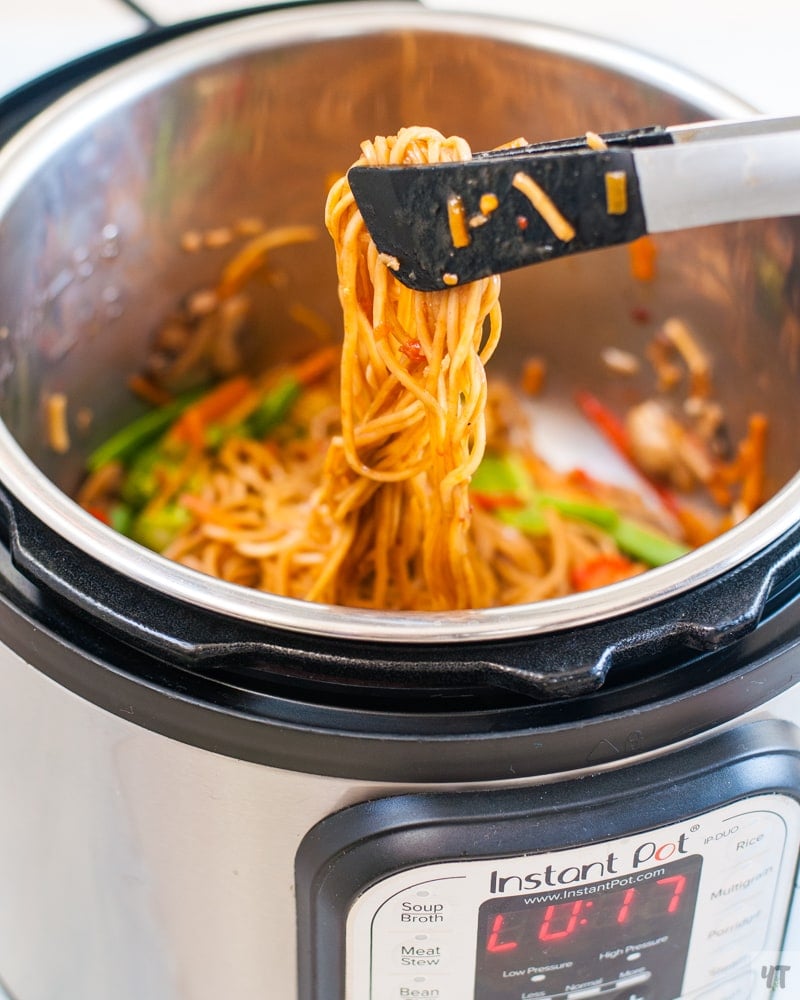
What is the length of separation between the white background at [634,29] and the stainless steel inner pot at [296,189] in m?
0.12

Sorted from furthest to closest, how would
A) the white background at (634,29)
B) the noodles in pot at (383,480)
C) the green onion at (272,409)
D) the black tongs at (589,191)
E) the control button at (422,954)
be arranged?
the green onion at (272,409)
the white background at (634,29)
the noodles in pot at (383,480)
the control button at (422,954)
the black tongs at (589,191)

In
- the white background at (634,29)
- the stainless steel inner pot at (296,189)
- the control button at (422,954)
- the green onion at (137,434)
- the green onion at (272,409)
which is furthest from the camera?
the green onion at (272,409)

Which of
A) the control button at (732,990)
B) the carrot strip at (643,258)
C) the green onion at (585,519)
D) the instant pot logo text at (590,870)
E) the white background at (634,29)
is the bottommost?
the control button at (732,990)

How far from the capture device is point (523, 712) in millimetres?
1001

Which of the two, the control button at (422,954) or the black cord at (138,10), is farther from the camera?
the black cord at (138,10)

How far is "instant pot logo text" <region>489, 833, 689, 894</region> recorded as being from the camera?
103 centimetres

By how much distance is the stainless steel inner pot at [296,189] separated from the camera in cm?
159

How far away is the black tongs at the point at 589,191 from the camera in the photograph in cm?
95

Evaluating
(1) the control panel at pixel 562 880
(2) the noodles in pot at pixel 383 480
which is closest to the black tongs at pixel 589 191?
(2) the noodles in pot at pixel 383 480

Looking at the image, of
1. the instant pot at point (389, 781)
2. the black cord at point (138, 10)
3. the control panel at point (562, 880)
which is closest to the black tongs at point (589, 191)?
the instant pot at point (389, 781)

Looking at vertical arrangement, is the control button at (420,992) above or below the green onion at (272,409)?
below

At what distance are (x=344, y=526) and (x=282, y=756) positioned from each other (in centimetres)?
45

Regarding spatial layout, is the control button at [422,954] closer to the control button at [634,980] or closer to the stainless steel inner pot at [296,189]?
the control button at [634,980]

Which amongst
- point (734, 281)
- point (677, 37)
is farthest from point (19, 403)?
point (677, 37)
